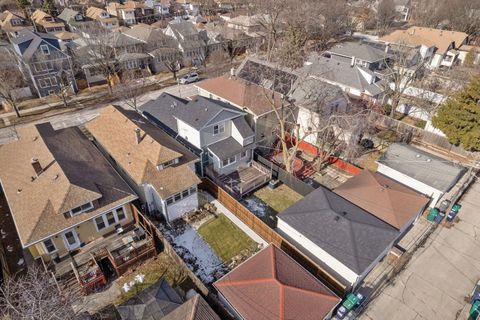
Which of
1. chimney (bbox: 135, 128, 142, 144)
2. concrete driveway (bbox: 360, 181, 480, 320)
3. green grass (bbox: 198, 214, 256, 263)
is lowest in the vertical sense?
concrete driveway (bbox: 360, 181, 480, 320)

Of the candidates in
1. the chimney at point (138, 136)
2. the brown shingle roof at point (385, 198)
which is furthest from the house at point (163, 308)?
the brown shingle roof at point (385, 198)

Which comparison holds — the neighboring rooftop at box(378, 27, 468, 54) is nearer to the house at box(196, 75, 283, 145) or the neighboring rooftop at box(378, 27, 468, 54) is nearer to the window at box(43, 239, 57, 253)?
the house at box(196, 75, 283, 145)

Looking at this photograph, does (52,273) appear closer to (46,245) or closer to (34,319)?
(46,245)

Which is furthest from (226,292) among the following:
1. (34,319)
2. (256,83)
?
(256,83)

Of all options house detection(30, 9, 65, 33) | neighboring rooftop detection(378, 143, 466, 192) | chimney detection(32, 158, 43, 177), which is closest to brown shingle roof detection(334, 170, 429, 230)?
neighboring rooftop detection(378, 143, 466, 192)

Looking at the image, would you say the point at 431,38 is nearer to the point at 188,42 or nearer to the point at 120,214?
the point at 188,42

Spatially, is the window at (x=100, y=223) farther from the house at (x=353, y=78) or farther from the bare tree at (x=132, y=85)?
the house at (x=353, y=78)
